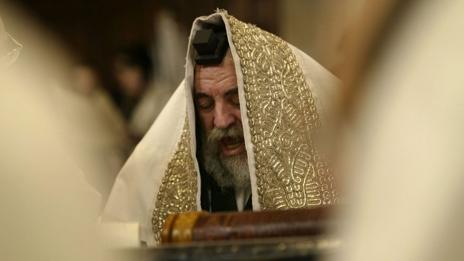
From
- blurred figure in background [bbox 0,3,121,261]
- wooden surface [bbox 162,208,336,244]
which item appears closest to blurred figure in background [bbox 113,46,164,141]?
wooden surface [bbox 162,208,336,244]

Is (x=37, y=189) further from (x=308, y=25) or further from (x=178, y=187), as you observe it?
(x=308, y=25)

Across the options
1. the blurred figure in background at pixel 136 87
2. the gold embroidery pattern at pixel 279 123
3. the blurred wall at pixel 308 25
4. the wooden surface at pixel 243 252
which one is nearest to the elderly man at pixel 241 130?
the gold embroidery pattern at pixel 279 123

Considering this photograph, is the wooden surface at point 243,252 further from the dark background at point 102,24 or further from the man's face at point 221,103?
the dark background at point 102,24

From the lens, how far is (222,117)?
4.16 ft

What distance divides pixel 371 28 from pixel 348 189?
0.27ft

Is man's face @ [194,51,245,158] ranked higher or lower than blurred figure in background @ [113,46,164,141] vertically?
higher

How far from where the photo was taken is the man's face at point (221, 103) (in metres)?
1.27

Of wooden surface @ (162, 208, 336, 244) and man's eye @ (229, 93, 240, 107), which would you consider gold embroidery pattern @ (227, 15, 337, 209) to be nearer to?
man's eye @ (229, 93, 240, 107)

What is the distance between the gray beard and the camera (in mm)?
1270

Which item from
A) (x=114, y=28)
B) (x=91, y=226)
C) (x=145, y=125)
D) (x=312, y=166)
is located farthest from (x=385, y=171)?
(x=114, y=28)

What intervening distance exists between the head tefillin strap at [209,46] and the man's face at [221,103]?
1cm

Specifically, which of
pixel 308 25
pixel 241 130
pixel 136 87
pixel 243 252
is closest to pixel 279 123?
pixel 241 130

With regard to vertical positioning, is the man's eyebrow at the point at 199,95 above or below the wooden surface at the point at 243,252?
below

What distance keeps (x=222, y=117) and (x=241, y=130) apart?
0.04m
